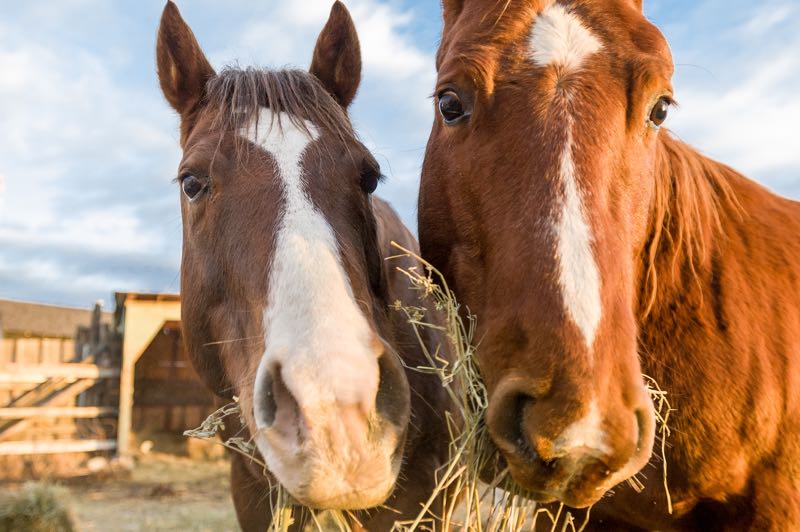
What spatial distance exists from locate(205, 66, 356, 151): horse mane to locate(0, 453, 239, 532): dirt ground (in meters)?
4.66

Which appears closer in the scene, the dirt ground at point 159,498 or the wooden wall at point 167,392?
the dirt ground at point 159,498

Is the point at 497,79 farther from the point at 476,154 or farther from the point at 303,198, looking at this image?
the point at 303,198

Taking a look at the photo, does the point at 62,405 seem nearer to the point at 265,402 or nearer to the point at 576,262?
the point at 265,402

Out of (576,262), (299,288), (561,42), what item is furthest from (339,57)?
(576,262)

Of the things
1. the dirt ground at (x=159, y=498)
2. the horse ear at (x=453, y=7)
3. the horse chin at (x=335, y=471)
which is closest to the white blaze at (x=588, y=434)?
the horse chin at (x=335, y=471)

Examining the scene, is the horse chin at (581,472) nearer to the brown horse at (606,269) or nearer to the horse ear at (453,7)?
the brown horse at (606,269)

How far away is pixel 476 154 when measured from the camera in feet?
7.03

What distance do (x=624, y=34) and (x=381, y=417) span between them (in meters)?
1.46

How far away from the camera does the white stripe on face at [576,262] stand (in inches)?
66.8

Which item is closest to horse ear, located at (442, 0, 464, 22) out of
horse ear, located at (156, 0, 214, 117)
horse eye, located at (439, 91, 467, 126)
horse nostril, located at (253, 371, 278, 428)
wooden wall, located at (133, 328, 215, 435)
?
horse eye, located at (439, 91, 467, 126)

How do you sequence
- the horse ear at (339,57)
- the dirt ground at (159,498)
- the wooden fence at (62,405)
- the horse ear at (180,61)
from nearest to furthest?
the horse ear at (180,61) → the horse ear at (339,57) → the dirt ground at (159,498) → the wooden fence at (62,405)

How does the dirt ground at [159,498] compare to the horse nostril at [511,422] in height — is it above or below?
below

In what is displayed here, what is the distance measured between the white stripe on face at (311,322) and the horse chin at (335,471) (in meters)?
0.07

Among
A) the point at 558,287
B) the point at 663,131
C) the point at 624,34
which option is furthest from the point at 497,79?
the point at 663,131
